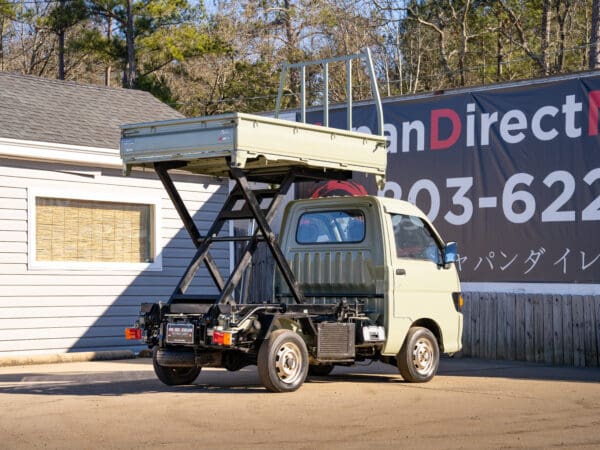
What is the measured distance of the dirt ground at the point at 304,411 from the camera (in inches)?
336

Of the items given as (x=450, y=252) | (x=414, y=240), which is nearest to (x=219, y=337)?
(x=414, y=240)

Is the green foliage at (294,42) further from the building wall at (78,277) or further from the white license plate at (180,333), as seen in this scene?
the white license plate at (180,333)

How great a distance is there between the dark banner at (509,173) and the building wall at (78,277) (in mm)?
3497

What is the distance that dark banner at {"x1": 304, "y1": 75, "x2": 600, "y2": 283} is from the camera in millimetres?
16516

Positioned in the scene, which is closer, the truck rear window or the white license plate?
the white license plate

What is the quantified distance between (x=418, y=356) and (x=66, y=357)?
238 inches

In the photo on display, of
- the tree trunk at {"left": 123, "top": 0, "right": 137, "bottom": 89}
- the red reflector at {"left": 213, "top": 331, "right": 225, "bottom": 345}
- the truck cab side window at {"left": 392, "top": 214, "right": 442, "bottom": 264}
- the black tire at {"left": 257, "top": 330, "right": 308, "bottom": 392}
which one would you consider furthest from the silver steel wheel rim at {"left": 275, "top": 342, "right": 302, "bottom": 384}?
the tree trunk at {"left": 123, "top": 0, "right": 137, "bottom": 89}

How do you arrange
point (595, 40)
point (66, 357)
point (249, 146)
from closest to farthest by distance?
point (249, 146)
point (66, 357)
point (595, 40)

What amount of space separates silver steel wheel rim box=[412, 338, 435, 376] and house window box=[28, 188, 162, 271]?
6402 millimetres

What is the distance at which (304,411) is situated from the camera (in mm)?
10234

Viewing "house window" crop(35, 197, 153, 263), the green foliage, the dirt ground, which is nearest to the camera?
the dirt ground

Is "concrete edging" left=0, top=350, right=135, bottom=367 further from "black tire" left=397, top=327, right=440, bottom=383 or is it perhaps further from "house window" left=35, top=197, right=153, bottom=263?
"black tire" left=397, top=327, right=440, bottom=383

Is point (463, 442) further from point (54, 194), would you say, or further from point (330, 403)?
point (54, 194)

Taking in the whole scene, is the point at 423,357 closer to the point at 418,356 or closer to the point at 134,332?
the point at 418,356
